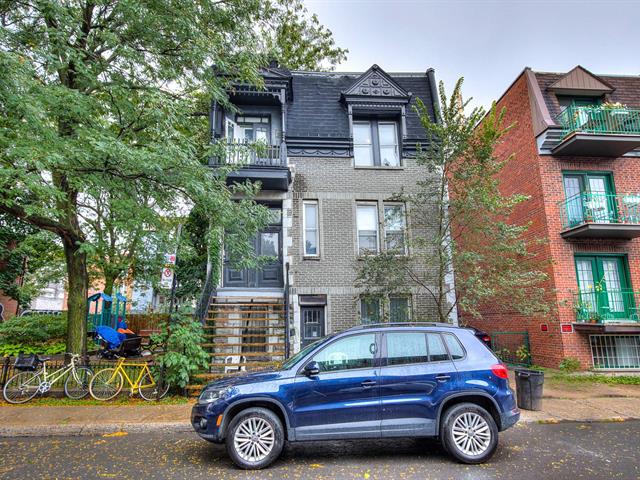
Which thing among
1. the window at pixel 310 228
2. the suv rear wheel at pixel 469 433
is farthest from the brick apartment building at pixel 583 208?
the suv rear wheel at pixel 469 433

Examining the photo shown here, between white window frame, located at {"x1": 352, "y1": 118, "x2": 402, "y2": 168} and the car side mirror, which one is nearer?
the car side mirror

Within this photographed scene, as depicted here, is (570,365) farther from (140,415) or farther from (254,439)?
(140,415)

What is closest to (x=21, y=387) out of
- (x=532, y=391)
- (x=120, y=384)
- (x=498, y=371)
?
(x=120, y=384)

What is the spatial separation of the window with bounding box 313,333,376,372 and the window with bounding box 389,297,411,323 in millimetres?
6715

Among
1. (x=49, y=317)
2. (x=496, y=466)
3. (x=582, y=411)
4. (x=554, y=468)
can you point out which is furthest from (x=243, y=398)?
(x=49, y=317)

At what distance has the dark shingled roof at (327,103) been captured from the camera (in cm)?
1378

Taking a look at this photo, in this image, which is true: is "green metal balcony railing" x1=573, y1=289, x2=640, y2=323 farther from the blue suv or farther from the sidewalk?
the blue suv

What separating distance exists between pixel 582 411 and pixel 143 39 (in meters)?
12.5

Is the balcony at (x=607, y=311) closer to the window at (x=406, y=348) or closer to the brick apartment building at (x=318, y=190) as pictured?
the brick apartment building at (x=318, y=190)

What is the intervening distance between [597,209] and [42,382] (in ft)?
51.7

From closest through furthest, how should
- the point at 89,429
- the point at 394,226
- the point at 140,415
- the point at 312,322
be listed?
the point at 89,429 < the point at 140,415 < the point at 312,322 < the point at 394,226

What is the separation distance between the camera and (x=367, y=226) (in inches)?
527

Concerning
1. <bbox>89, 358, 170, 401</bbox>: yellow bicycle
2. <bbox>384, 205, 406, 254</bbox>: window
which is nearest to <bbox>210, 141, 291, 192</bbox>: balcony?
<bbox>384, 205, 406, 254</bbox>: window

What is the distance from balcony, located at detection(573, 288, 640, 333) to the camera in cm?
1123
